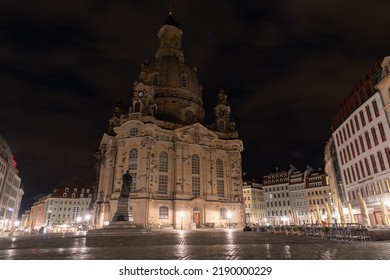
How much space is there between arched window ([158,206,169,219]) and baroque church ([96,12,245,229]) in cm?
→ 17

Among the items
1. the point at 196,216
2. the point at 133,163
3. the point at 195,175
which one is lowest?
the point at 196,216

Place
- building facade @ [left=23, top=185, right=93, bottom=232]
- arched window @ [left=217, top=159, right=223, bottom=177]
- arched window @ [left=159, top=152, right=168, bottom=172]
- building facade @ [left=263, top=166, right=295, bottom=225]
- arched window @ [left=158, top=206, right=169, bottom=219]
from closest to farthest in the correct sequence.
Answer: arched window @ [left=158, top=206, right=169, bottom=219], arched window @ [left=159, top=152, right=168, bottom=172], arched window @ [left=217, top=159, right=223, bottom=177], building facade @ [left=263, top=166, right=295, bottom=225], building facade @ [left=23, top=185, right=93, bottom=232]

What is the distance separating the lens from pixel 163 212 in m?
45.9

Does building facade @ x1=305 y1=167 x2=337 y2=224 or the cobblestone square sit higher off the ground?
building facade @ x1=305 y1=167 x2=337 y2=224

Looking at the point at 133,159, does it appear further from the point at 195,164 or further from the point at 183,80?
the point at 183,80

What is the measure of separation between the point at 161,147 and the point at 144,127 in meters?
5.17

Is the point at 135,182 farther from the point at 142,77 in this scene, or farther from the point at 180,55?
the point at 180,55

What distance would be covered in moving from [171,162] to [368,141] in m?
32.5

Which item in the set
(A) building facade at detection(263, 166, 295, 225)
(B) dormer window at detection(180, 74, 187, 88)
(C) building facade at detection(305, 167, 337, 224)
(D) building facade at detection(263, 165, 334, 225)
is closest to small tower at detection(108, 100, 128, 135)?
(B) dormer window at detection(180, 74, 187, 88)

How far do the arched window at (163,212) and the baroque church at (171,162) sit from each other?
175 mm

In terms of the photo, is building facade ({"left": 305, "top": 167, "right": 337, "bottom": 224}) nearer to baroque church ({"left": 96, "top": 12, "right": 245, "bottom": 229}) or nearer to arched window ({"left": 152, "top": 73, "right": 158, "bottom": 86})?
baroque church ({"left": 96, "top": 12, "right": 245, "bottom": 229})

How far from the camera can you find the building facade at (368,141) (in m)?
25.0

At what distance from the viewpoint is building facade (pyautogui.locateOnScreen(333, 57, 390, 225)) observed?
985 inches

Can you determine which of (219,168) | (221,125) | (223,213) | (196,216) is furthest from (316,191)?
(196,216)
